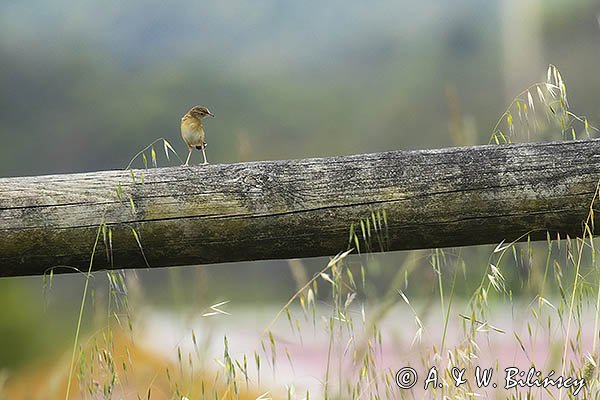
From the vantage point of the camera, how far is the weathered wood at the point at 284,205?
118cm

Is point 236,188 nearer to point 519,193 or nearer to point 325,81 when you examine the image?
point 519,193

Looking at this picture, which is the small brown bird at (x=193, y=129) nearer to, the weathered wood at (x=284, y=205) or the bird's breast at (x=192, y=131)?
the bird's breast at (x=192, y=131)

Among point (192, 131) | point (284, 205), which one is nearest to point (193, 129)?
point (192, 131)

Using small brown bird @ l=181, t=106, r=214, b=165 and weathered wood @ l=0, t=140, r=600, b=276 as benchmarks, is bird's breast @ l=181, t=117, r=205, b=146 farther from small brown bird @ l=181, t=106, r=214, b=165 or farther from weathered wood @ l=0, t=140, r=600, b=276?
weathered wood @ l=0, t=140, r=600, b=276

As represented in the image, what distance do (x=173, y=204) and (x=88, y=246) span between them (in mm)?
148

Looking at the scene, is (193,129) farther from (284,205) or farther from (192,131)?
(284,205)

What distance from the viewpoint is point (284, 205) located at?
118 centimetres

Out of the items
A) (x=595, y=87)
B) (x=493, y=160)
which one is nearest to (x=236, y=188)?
(x=493, y=160)

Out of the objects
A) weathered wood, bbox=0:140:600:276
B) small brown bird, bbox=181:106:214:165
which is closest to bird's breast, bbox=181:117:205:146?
small brown bird, bbox=181:106:214:165

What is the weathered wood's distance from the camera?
118 cm

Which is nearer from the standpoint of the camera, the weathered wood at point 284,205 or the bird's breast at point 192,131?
the weathered wood at point 284,205

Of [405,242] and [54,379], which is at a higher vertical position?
[405,242]

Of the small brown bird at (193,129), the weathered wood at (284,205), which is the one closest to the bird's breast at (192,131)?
the small brown bird at (193,129)

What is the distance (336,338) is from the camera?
51.1 inches
